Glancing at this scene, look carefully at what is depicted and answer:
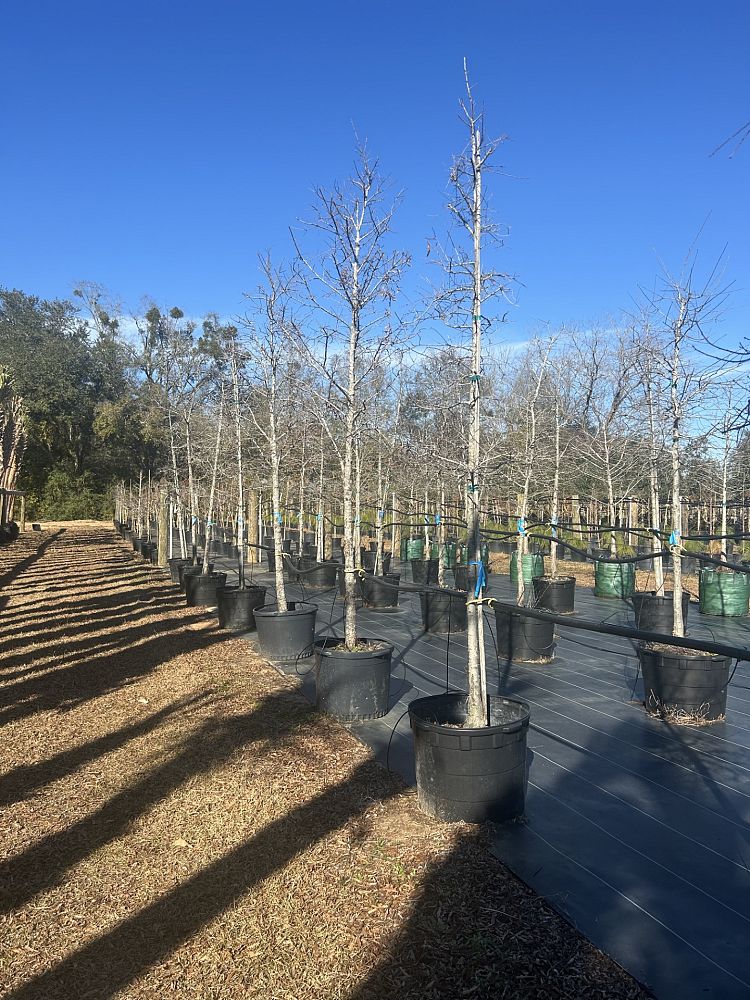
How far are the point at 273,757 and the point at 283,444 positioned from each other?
6.84 m

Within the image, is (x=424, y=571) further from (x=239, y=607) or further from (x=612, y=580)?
(x=239, y=607)

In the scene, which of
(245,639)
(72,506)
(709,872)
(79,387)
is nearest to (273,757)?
(709,872)

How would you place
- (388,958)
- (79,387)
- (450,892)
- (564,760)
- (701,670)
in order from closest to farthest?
(388,958)
(450,892)
(564,760)
(701,670)
(79,387)

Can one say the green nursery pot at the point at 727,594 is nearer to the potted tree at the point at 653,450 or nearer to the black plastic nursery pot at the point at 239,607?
the potted tree at the point at 653,450

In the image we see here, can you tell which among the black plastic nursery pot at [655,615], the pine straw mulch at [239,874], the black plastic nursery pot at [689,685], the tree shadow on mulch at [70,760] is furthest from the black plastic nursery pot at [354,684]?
the black plastic nursery pot at [655,615]

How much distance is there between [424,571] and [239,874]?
10689 mm

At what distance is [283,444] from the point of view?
34.9ft

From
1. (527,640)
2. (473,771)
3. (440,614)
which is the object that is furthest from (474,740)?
(440,614)

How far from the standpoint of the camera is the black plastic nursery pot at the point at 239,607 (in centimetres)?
898

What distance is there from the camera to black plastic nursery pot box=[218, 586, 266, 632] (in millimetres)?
8977

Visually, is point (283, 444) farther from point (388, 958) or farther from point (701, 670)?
point (388, 958)

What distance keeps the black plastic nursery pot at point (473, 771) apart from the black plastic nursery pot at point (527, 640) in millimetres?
3693

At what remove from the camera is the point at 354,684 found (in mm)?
5141

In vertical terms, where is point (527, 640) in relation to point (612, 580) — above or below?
below
